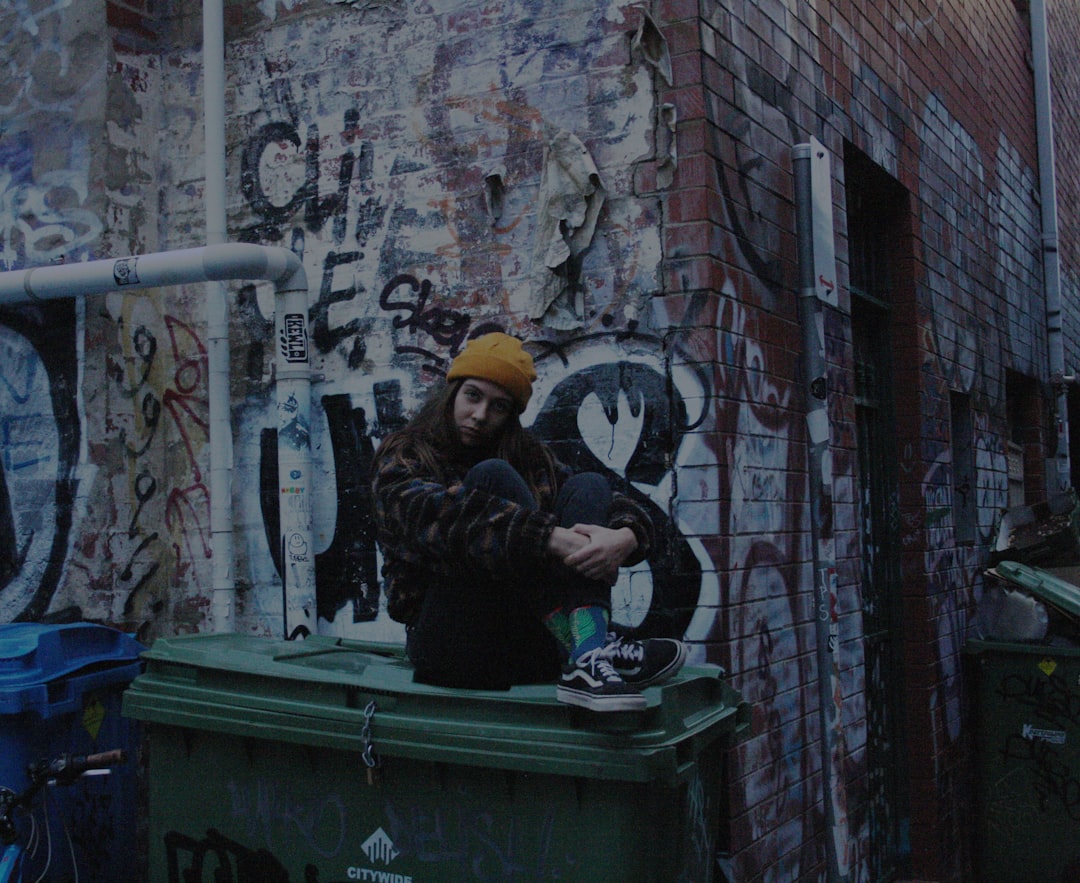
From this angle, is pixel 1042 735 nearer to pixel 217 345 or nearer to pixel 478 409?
pixel 478 409

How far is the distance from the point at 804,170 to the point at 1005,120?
494 cm

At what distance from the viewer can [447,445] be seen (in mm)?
3207

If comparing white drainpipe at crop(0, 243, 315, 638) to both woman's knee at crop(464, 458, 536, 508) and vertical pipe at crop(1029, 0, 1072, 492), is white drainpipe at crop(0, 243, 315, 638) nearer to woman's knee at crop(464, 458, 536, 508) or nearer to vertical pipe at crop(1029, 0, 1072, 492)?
woman's knee at crop(464, 458, 536, 508)

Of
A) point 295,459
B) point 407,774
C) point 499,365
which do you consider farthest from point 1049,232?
point 407,774

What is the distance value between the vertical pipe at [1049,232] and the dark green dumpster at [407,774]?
7095 mm

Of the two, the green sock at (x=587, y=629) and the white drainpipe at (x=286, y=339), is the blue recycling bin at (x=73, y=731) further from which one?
the green sock at (x=587, y=629)

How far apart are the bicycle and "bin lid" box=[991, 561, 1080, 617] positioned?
456 centimetres

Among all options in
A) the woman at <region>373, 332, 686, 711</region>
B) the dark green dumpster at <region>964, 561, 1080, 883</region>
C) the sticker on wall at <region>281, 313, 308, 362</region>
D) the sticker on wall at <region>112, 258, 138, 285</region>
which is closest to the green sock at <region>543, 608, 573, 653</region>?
the woman at <region>373, 332, 686, 711</region>

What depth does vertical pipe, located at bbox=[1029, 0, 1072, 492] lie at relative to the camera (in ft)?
28.6

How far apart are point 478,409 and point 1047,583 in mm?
4001

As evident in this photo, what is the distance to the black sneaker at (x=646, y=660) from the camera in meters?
2.73

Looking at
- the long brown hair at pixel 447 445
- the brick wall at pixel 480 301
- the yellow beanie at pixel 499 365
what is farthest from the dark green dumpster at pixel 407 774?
the brick wall at pixel 480 301

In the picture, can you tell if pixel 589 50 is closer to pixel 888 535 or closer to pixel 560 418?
pixel 560 418

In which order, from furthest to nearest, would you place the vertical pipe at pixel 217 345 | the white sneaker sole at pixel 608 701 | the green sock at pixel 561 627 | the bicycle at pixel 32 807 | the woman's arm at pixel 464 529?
the vertical pipe at pixel 217 345 < the bicycle at pixel 32 807 < the green sock at pixel 561 627 < the woman's arm at pixel 464 529 < the white sneaker sole at pixel 608 701
